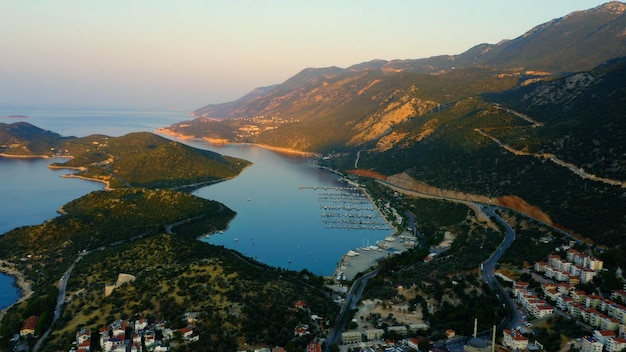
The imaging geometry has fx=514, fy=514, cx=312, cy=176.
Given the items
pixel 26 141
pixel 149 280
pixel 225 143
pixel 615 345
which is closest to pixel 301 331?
pixel 149 280

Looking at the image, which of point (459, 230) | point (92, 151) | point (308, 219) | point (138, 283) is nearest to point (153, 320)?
point (138, 283)

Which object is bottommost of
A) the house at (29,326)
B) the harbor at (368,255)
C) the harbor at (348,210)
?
the harbor at (348,210)

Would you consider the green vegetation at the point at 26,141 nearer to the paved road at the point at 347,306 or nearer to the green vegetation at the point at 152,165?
the green vegetation at the point at 152,165

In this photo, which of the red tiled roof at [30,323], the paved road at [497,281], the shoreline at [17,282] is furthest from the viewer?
the shoreline at [17,282]

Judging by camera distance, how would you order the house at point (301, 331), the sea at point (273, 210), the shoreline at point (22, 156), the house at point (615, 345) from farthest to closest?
the shoreline at point (22, 156), the sea at point (273, 210), the house at point (301, 331), the house at point (615, 345)

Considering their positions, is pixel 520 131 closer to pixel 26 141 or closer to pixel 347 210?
pixel 347 210

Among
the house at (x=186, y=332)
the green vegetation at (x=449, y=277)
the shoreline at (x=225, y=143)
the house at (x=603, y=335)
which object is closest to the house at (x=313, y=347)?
the house at (x=186, y=332)

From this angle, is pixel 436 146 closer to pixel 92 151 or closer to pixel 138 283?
pixel 138 283
